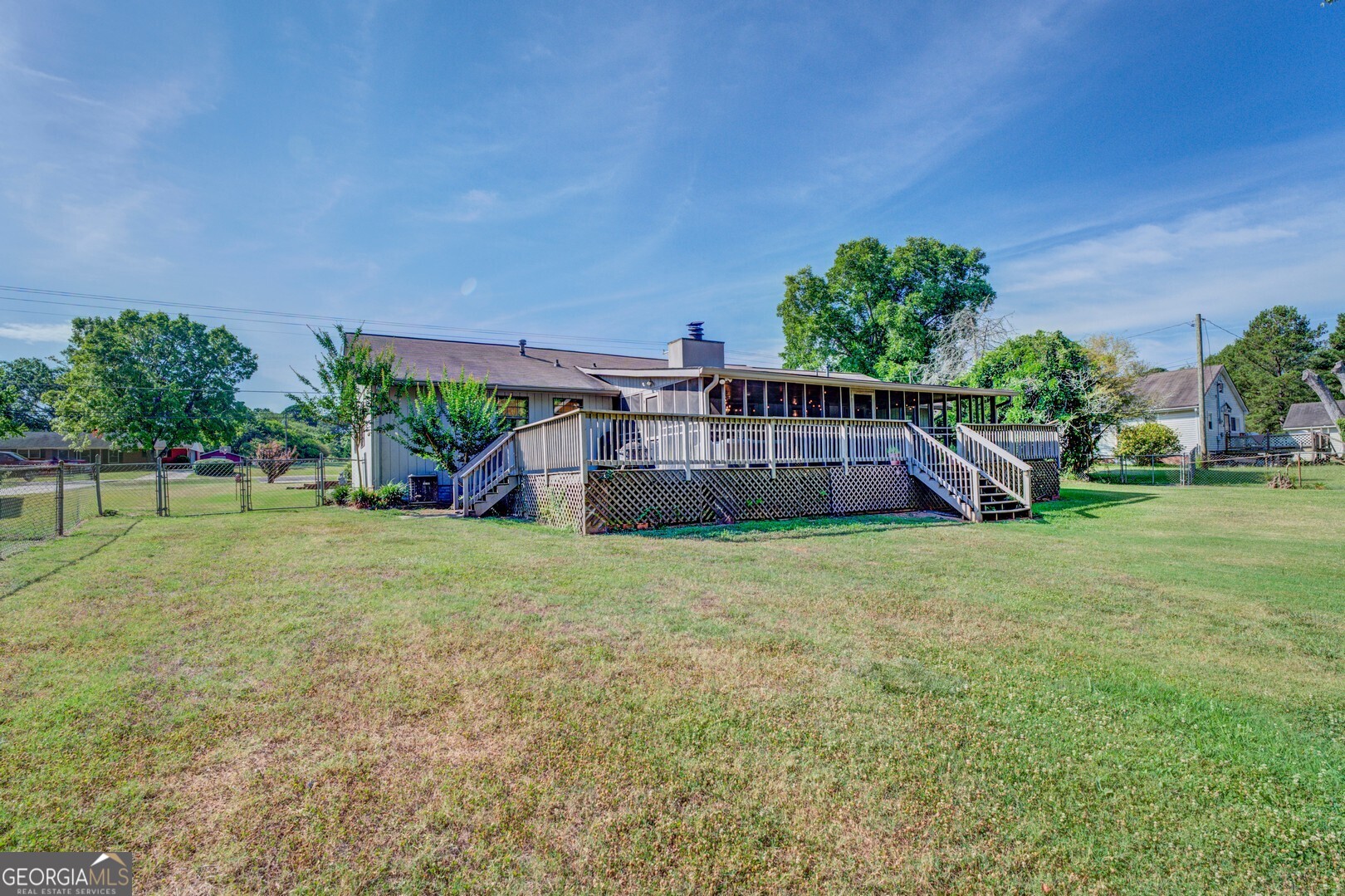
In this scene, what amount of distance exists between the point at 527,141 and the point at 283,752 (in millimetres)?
15610

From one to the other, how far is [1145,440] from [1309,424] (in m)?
31.5

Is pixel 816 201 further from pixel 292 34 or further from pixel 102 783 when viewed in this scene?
pixel 102 783

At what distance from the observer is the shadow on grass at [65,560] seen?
5535 mm

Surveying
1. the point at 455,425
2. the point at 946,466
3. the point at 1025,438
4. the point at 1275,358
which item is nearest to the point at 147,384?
the point at 455,425

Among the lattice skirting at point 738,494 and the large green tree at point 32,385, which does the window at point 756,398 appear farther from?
the large green tree at point 32,385

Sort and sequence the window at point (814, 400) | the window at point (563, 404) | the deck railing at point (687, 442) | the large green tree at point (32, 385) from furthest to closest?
the large green tree at point (32, 385) < the window at point (563, 404) < the window at point (814, 400) < the deck railing at point (687, 442)

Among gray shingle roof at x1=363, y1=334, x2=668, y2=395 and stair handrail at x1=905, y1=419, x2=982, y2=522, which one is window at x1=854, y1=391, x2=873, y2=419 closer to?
stair handrail at x1=905, y1=419, x2=982, y2=522

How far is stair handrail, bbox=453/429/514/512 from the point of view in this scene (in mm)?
12906

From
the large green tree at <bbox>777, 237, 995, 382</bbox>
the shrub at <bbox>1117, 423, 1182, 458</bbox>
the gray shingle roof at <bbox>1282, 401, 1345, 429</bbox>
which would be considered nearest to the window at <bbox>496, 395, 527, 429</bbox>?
the large green tree at <bbox>777, 237, 995, 382</bbox>

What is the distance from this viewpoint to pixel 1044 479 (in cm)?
1534

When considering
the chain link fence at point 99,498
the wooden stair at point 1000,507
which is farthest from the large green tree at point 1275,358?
the chain link fence at point 99,498

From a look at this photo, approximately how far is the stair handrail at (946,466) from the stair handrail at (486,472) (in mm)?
9609

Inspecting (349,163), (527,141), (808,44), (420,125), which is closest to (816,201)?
(808,44)

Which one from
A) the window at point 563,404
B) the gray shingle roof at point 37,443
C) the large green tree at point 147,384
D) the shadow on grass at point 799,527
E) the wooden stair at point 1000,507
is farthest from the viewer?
the gray shingle roof at point 37,443
